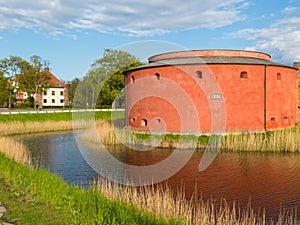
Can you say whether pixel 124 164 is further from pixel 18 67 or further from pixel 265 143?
pixel 18 67

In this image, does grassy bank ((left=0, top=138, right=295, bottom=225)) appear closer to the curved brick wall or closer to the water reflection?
the water reflection

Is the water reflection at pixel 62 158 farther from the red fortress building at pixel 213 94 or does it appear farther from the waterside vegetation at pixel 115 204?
the red fortress building at pixel 213 94

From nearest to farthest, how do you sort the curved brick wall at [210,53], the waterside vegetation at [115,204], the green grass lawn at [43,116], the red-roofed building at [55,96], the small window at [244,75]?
the waterside vegetation at [115,204], the small window at [244,75], the curved brick wall at [210,53], the green grass lawn at [43,116], the red-roofed building at [55,96]

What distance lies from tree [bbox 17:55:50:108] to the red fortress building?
21614mm

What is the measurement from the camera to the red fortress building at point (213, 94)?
15.5m

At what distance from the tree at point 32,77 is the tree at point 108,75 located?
5321 millimetres

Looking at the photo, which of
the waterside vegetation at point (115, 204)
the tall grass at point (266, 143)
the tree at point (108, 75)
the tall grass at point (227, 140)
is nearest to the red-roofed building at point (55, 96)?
the tree at point (108, 75)

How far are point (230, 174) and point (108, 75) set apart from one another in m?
27.6

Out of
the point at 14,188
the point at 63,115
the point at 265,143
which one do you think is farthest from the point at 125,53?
the point at 14,188

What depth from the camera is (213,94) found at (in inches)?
609

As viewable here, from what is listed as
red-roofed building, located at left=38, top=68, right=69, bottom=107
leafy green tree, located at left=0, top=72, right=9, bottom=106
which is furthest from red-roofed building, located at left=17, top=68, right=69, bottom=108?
leafy green tree, located at left=0, top=72, right=9, bottom=106

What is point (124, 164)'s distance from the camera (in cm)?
1120

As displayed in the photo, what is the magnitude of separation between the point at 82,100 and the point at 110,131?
28457 mm

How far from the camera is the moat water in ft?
24.3
